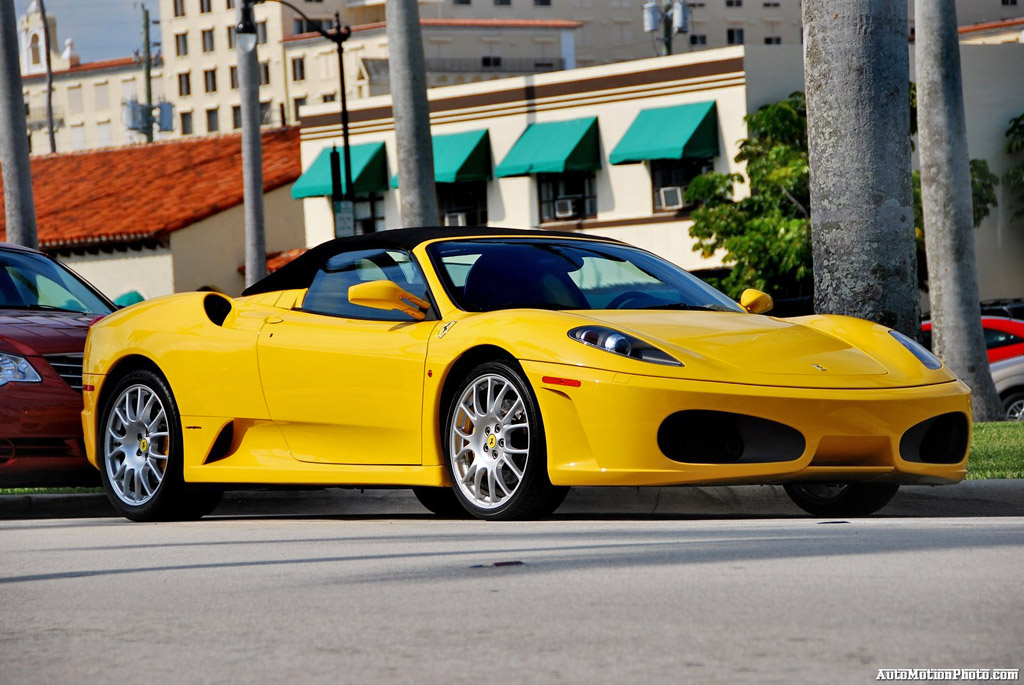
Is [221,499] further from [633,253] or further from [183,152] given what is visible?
[183,152]

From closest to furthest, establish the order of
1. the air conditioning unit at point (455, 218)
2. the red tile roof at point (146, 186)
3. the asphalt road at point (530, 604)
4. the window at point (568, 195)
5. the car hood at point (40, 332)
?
the asphalt road at point (530, 604), the car hood at point (40, 332), the window at point (568, 195), the air conditioning unit at point (455, 218), the red tile roof at point (146, 186)

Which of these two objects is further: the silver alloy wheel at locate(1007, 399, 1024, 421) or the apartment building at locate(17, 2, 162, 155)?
the apartment building at locate(17, 2, 162, 155)

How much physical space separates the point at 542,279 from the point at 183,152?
158 feet

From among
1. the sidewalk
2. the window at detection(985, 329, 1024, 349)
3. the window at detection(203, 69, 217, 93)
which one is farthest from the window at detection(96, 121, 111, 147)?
the sidewalk

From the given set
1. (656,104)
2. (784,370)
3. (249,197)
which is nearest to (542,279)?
(784,370)

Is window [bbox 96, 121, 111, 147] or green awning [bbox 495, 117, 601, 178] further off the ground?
window [bbox 96, 121, 111, 147]

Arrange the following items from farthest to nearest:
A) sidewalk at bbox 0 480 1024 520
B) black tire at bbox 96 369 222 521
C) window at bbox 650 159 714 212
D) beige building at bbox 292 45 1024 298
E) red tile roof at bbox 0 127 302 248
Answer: red tile roof at bbox 0 127 302 248
window at bbox 650 159 714 212
beige building at bbox 292 45 1024 298
black tire at bbox 96 369 222 521
sidewalk at bbox 0 480 1024 520

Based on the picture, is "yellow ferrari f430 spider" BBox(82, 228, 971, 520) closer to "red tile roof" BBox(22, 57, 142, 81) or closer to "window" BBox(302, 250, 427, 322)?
"window" BBox(302, 250, 427, 322)

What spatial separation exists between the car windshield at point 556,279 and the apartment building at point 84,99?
105341mm

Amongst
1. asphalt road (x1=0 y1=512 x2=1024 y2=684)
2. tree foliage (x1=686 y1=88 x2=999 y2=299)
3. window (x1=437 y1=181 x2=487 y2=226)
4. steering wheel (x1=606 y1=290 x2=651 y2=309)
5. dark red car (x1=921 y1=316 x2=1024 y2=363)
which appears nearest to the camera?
asphalt road (x1=0 y1=512 x2=1024 y2=684)

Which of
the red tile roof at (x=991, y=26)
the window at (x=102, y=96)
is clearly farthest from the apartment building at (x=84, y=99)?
the red tile roof at (x=991, y=26)

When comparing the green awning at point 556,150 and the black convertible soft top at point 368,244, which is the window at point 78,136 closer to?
the green awning at point 556,150

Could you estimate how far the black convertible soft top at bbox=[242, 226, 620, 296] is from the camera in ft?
28.7

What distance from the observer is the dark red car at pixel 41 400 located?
31.1 ft
